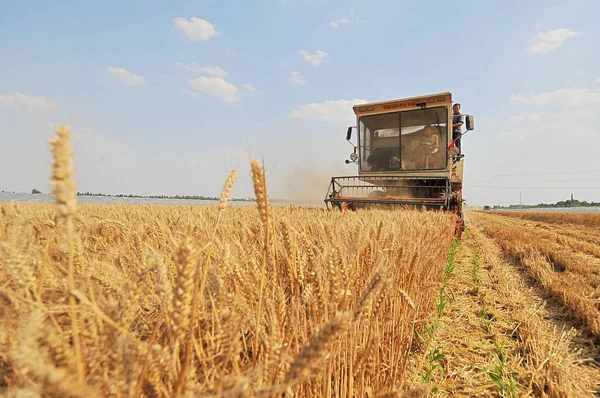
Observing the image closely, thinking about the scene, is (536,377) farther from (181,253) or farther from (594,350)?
(181,253)

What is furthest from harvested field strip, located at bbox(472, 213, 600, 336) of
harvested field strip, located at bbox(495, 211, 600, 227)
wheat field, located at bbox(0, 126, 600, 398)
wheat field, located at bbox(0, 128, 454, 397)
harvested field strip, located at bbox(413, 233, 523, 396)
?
harvested field strip, located at bbox(495, 211, 600, 227)

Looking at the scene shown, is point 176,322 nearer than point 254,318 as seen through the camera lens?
Yes

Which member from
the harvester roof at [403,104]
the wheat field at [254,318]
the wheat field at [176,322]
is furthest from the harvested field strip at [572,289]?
the harvester roof at [403,104]

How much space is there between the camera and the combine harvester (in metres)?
7.20

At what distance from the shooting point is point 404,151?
7988 mm

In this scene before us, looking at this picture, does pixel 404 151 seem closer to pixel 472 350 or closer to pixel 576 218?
pixel 472 350

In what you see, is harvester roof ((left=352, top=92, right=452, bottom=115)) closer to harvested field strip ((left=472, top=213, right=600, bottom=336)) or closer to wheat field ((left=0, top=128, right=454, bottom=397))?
harvested field strip ((left=472, top=213, right=600, bottom=336))

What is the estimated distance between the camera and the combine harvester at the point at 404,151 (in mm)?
7199

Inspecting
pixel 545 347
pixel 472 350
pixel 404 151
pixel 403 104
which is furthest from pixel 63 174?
pixel 404 151

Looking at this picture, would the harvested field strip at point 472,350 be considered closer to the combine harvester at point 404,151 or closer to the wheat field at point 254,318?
the wheat field at point 254,318

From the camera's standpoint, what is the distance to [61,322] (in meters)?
0.75

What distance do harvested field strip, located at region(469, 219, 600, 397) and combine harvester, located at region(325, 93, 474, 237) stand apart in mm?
3519

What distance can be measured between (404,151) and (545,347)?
6292mm

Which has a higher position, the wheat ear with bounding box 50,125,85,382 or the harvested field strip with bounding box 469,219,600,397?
the wheat ear with bounding box 50,125,85,382
